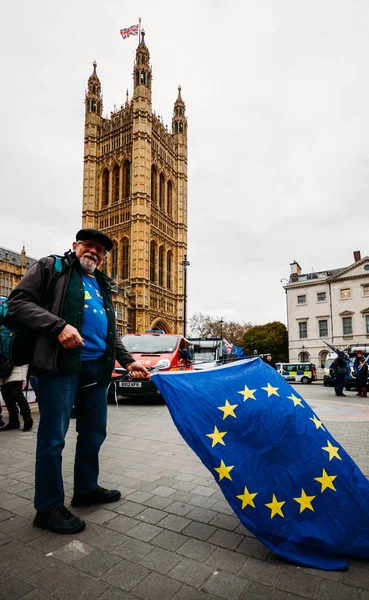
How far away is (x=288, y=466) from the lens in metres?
2.16

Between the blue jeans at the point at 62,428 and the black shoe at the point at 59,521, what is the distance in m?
0.05

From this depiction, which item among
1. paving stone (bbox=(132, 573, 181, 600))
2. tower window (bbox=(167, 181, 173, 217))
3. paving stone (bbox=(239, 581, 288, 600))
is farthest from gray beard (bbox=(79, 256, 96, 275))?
tower window (bbox=(167, 181, 173, 217))

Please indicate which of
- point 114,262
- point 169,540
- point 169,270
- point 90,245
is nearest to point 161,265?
point 169,270

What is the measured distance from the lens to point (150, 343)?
34.3ft

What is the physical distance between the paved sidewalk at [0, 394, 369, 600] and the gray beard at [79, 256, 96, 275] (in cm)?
191

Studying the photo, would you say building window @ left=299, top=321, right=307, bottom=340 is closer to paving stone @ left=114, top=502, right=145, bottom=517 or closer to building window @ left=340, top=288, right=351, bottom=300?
building window @ left=340, top=288, right=351, bottom=300

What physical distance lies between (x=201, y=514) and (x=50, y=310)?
196cm

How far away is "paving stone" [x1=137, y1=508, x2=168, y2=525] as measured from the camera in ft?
8.51

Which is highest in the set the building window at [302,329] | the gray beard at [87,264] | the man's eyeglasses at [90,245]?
the building window at [302,329]

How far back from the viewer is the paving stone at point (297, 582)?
1774 millimetres

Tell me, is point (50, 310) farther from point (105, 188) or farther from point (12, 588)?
point (105, 188)

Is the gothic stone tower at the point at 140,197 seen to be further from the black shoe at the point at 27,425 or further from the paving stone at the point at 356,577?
the paving stone at the point at 356,577

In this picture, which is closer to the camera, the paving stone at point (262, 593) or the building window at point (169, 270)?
the paving stone at point (262, 593)

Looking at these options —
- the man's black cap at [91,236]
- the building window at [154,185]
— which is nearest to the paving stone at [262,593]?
the man's black cap at [91,236]
